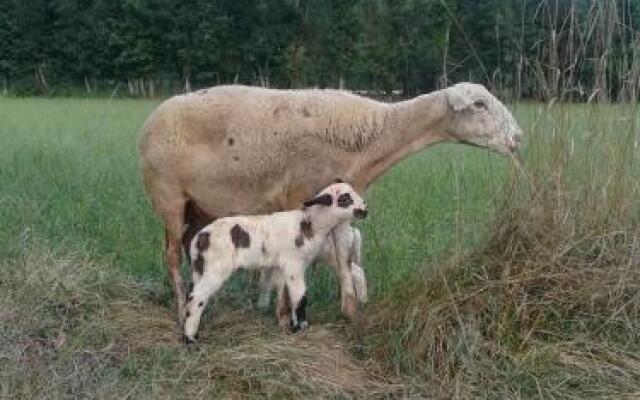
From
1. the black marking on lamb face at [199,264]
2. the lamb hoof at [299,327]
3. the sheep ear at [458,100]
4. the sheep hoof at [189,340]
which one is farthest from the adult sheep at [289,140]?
the black marking on lamb face at [199,264]

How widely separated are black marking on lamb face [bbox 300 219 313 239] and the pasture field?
615 millimetres

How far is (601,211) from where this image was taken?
5.91 meters

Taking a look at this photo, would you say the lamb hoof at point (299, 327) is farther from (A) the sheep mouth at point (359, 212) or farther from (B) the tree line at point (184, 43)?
(B) the tree line at point (184, 43)

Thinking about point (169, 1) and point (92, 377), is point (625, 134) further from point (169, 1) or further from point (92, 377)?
point (169, 1)

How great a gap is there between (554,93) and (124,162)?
7.52 m

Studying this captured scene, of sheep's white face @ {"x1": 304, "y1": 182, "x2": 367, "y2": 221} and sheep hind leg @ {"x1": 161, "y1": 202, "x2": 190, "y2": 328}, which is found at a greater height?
sheep's white face @ {"x1": 304, "y1": 182, "x2": 367, "y2": 221}

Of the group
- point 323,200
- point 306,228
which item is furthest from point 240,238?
point 323,200

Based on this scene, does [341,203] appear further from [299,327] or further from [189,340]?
[189,340]

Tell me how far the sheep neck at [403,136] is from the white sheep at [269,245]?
0.55m

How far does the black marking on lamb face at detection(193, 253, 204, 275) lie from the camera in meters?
5.79

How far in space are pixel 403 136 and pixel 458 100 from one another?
0.45 meters

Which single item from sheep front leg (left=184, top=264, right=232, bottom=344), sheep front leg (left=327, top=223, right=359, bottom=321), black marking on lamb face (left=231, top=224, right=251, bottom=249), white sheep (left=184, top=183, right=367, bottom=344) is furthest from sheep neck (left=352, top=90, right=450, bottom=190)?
sheep front leg (left=184, top=264, right=232, bottom=344)

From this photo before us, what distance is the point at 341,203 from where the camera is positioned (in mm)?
5812

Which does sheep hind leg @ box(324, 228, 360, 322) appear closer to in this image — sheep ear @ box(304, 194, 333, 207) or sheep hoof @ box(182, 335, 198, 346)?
sheep ear @ box(304, 194, 333, 207)
